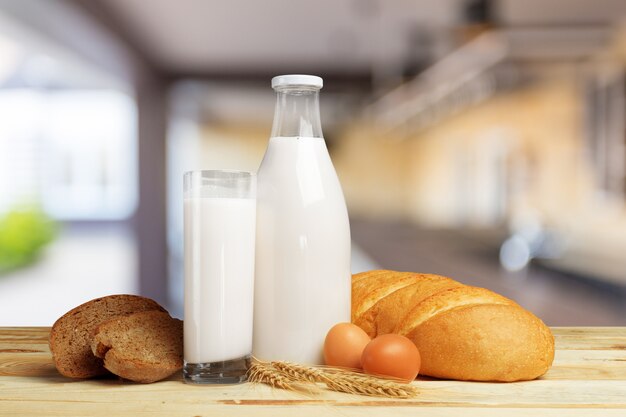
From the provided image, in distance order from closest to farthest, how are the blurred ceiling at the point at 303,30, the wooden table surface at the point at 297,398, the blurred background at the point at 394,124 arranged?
the wooden table surface at the point at 297,398 < the blurred background at the point at 394,124 < the blurred ceiling at the point at 303,30

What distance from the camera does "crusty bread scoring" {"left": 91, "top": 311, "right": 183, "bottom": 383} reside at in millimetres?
853

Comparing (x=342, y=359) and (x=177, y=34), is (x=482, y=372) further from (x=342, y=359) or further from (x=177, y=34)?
(x=177, y=34)

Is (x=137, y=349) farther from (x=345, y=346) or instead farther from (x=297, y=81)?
(x=297, y=81)

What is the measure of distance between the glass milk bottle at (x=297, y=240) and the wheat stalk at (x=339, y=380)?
0.21 ft

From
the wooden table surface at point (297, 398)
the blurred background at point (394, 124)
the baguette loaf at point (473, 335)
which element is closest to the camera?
the wooden table surface at point (297, 398)

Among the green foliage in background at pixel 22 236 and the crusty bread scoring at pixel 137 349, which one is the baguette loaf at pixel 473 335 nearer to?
the crusty bread scoring at pixel 137 349

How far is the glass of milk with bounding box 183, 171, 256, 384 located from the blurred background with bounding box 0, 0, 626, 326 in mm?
1646

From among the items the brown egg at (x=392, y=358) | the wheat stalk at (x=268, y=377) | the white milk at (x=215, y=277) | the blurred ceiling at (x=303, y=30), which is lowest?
the wheat stalk at (x=268, y=377)

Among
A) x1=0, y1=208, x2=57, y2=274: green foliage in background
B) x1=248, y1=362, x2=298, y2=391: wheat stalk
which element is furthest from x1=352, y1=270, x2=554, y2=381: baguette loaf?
x1=0, y1=208, x2=57, y2=274: green foliage in background

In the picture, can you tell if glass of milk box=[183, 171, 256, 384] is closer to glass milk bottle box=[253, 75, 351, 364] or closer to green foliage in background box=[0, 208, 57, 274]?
glass milk bottle box=[253, 75, 351, 364]

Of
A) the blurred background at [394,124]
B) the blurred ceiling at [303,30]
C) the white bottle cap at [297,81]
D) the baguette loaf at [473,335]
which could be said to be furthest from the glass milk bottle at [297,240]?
the blurred ceiling at [303,30]

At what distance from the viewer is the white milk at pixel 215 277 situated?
853 millimetres

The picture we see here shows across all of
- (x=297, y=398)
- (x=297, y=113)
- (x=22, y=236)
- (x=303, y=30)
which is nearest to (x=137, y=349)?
(x=297, y=398)

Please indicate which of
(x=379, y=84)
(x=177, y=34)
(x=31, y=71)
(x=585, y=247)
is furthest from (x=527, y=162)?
(x=31, y=71)
